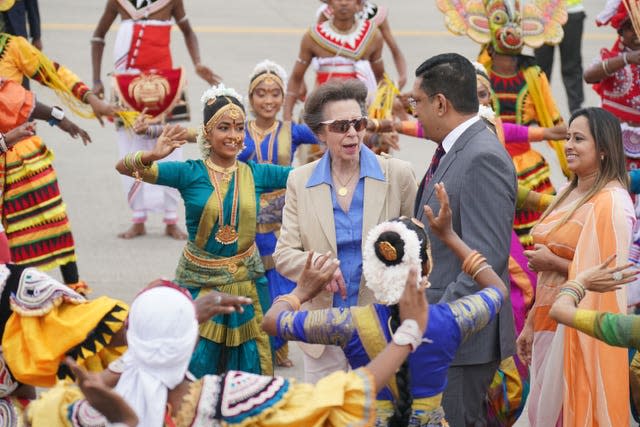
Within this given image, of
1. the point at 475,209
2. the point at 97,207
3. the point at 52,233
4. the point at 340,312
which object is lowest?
the point at 97,207

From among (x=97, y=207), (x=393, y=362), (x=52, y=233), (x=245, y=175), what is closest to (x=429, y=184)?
(x=393, y=362)

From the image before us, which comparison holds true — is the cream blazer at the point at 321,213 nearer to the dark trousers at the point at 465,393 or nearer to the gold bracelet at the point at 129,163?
the dark trousers at the point at 465,393

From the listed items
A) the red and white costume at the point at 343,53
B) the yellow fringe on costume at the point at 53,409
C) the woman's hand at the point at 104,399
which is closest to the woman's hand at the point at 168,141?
the yellow fringe on costume at the point at 53,409

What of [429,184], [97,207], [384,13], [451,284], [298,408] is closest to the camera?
[298,408]

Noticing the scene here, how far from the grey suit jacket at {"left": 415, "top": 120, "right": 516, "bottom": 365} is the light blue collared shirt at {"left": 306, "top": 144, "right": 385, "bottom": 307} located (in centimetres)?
46

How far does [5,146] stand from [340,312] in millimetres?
3167

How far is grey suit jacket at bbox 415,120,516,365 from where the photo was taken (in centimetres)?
444

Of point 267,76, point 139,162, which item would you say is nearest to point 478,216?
point 139,162

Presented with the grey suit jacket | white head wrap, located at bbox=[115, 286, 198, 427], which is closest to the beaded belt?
the grey suit jacket

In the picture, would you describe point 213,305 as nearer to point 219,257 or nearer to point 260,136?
point 219,257

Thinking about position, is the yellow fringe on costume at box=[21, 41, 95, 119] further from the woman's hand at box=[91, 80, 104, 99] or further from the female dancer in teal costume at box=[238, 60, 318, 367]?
the female dancer in teal costume at box=[238, 60, 318, 367]

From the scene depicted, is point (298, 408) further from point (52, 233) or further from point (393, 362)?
point (52, 233)

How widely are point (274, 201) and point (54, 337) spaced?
3153mm

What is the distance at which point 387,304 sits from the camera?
12.7 ft
